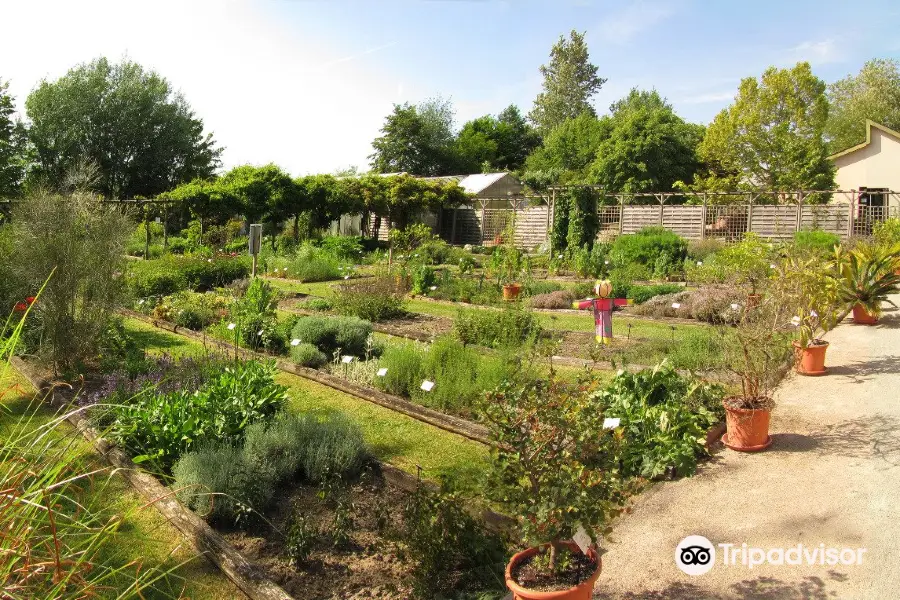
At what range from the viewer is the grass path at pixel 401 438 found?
488 centimetres

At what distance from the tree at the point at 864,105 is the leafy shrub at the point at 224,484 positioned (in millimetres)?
48293

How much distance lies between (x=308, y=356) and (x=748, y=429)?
195 inches

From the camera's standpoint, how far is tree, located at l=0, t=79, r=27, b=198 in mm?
27109

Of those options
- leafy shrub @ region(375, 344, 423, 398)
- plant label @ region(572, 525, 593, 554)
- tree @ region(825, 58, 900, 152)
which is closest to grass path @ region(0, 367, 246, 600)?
plant label @ region(572, 525, 593, 554)

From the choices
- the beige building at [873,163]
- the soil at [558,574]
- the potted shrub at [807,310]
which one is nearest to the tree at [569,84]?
the beige building at [873,163]

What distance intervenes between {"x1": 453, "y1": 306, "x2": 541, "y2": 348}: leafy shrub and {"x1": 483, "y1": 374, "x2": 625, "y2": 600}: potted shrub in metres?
5.00

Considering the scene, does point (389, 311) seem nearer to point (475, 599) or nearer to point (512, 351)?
point (512, 351)

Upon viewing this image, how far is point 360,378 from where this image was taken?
7.28m

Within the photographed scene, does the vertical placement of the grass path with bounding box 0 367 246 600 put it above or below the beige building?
below

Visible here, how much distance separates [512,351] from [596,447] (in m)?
3.81

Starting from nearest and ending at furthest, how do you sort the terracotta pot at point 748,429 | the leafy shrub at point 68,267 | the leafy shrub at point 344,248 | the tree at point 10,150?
the terracotta pot at point 748,429 → the leafy shrub at point 68,267 → the leafy shrub at point 344,248 → the tree at point 10,150

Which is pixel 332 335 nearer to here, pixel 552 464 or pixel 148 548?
pixel 148 548

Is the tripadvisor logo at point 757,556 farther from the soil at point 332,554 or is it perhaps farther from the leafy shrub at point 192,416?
the leafy shrub at point 192,416

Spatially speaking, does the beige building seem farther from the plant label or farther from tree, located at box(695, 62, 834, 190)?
the plant label
